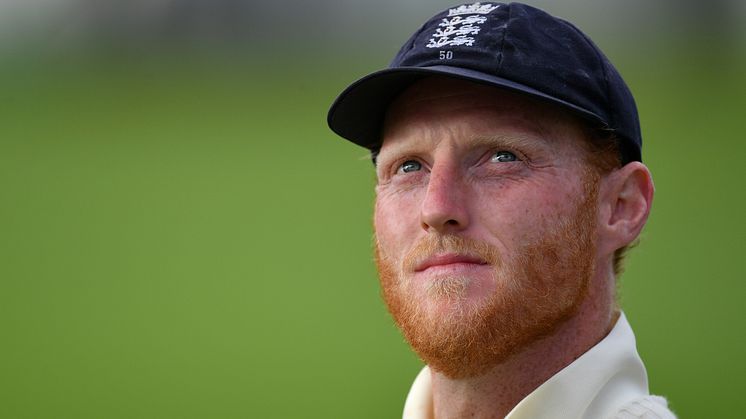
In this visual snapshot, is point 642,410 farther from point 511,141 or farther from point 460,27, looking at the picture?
point 460,27

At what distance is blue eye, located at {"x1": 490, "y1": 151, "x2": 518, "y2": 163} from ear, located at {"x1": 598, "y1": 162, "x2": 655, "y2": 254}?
195mm

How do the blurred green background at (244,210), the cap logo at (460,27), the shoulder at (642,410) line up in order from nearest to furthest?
the shoulder at (642,410), the cap logo at (460,27), the blurred green background at (244,210)

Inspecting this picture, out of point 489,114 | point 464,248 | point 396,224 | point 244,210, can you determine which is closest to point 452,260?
point 464,248

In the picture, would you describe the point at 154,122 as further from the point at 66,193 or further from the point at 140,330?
the point at 140,330

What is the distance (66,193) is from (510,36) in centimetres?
444

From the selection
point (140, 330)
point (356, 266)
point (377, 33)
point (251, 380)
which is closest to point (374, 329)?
point (356, 266)

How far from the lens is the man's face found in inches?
60.1

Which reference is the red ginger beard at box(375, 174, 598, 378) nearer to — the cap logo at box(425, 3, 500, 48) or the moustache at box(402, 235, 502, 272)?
the moustache at box(402, 235, 502, 272)

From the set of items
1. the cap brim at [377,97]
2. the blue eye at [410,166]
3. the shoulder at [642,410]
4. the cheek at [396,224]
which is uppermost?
the cap brim at [377,97]

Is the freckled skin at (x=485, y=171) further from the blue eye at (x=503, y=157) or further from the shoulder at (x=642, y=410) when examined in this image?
the shoulder at (x=642, y=410)

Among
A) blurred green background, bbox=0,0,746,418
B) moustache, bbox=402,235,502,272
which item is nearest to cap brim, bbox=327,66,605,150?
moustache, bbox=402,235,502,272

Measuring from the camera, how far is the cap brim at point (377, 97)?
4.99ft

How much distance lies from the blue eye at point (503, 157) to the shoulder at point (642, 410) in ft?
1.53

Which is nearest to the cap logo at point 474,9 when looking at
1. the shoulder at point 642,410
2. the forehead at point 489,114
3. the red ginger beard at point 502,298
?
the forehead at point 489,114
